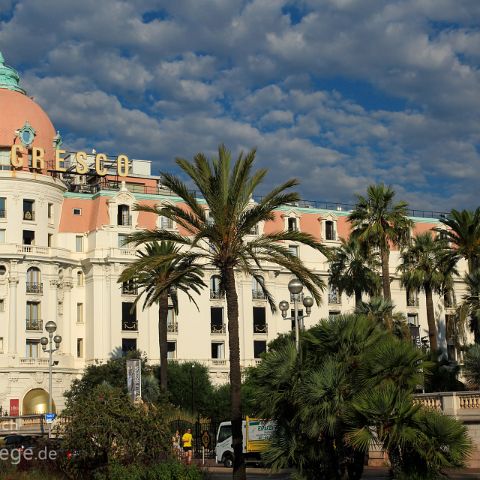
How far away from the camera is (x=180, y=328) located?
83000 mm

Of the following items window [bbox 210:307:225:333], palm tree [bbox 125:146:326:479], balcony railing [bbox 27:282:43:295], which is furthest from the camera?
window [bbox 210:307:225:333]

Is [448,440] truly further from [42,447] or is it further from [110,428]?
[42,447]

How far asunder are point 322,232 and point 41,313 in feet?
91.9

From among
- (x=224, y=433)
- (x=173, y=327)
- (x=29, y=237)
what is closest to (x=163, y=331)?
(x=224, y=433)

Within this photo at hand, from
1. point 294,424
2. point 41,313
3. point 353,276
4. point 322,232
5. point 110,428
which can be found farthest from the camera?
point 322,232

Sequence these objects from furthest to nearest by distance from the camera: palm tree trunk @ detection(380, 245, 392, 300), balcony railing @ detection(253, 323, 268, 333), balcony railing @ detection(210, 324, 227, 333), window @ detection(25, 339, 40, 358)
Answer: balcony railing @ detection(253, 323, 268, 333), balcony railing @ detection(210, 324, 227, 333), window @ detection(25, 339, 40, 358), palm tree trunk @ detection(380, 245, 392, 300)

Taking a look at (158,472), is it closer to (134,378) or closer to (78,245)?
(134,378)

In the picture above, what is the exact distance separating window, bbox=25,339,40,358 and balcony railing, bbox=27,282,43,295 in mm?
3995

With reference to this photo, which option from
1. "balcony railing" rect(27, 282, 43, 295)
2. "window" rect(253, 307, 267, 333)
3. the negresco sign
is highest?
the negresco sign

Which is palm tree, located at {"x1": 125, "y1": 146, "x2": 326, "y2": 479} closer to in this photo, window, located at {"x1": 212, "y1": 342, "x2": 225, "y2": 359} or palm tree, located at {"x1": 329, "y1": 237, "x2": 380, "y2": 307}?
palm tree, located at {"x1": 329, "y1": 237, "x2": 380, "y2": 307}

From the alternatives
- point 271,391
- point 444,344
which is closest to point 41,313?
point 444,344

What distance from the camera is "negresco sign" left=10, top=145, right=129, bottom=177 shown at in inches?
3095

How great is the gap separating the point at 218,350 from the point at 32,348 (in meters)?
16.3

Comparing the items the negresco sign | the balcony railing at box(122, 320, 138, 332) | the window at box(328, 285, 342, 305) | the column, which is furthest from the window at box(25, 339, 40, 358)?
the window at box(328, 285, 342, 305)
